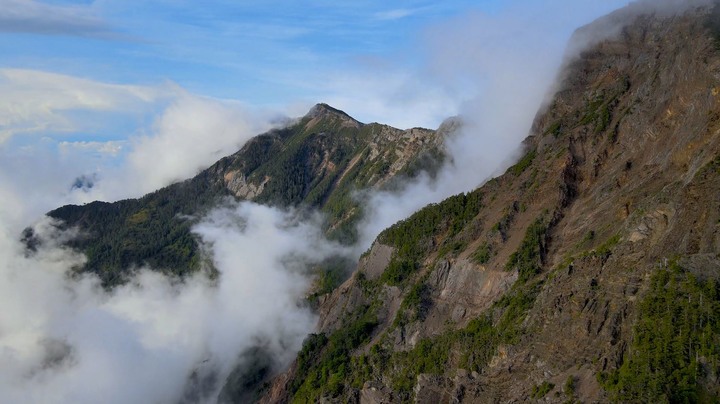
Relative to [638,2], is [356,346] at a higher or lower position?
lower

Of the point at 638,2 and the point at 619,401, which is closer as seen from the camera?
the point at 619,401

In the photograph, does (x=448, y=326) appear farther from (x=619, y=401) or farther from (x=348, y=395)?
(x=619, y=401)

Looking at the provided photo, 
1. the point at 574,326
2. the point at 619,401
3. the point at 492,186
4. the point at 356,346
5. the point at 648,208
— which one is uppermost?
the point at 492,186

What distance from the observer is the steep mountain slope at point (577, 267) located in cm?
7675

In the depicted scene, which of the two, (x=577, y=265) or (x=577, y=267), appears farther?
(x=577, y=265)

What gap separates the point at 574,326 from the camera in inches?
3376

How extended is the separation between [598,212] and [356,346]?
5421cm

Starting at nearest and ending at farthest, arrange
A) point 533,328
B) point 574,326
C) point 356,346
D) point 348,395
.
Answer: point 574,326, point 533,328, point 348,395, point 356,346

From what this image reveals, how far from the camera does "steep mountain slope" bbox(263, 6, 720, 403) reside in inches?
3022

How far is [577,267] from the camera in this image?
302ft

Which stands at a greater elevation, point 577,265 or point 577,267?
point 577,265

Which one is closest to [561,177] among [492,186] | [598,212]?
[598,212]

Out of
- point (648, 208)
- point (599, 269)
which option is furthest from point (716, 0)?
point (599, 269)

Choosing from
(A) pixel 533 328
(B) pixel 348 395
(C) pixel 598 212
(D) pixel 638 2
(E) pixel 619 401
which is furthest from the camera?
(D) pixel 638 2
